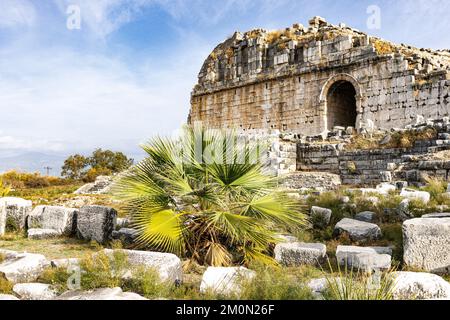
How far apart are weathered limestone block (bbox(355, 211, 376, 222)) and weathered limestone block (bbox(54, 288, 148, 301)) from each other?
4939 mm

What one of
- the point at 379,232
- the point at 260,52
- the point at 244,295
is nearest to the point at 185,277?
the point at 244,295

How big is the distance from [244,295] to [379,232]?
11.6ft

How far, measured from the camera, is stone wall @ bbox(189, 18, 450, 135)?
19672 millimetres

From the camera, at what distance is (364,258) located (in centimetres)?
507

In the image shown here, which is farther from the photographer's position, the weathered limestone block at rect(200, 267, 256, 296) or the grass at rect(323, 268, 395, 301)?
the weathered limestone block at rect(200, 267, 256, 296)

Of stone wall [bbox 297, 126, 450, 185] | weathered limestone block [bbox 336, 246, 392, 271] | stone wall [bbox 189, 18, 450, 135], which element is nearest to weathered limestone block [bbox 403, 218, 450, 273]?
weathered limestone block [bbox 336, 246, 392, 271]

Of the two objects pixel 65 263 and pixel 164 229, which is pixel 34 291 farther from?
pixel 164 229

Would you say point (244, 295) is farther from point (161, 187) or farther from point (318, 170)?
point (318, 170)

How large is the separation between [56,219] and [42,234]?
1.36 ft

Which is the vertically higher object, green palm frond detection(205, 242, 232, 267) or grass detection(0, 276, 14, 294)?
green palm frond detection(205, 242, 232, 267)

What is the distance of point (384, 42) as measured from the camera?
22.7 meters

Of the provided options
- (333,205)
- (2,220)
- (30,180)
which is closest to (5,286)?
(2,220)

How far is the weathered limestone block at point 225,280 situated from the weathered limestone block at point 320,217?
3016mm

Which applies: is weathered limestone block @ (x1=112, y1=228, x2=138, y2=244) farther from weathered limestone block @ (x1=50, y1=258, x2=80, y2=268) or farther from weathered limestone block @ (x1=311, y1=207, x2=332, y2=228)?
weathered limestone block @ (x1=311, y1=207, x2=332, y2=228)
